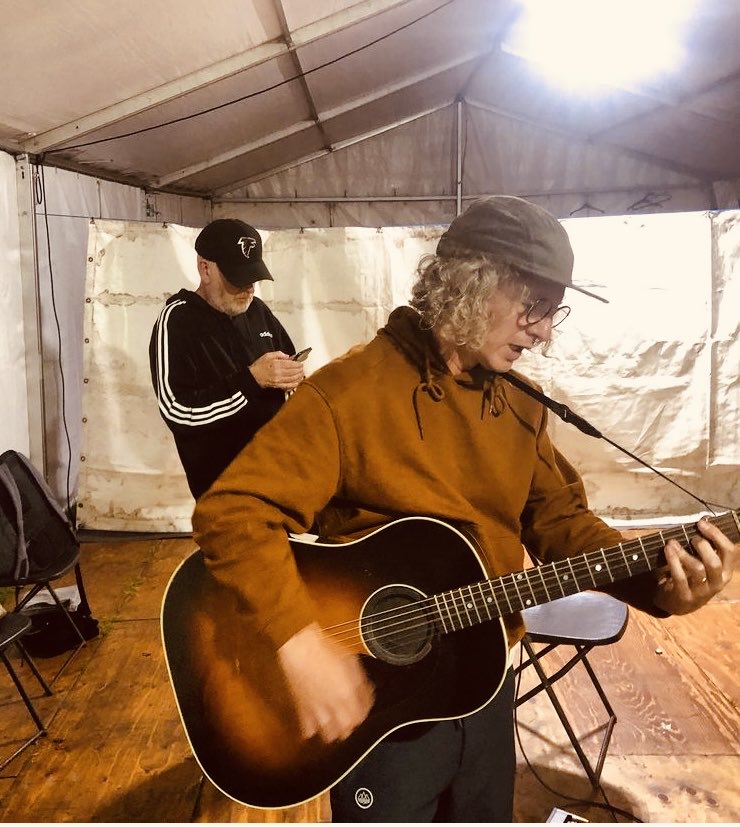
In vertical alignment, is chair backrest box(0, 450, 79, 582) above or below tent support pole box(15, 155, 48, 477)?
below

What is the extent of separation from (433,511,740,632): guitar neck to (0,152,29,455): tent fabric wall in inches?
116

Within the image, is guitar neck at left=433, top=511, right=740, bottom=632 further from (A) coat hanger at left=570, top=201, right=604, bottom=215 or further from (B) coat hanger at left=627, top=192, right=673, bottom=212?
(B) coat hanger at left=627, top=192, right=673, bottom=212

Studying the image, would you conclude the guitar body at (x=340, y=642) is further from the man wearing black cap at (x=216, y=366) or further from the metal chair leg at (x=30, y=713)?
the metal chair leg at (x=30, y=713)

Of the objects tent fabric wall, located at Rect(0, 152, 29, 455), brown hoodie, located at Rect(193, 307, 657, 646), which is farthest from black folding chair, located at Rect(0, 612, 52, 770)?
tent fabric wall, located at Rect(0, 152, 29, 455)

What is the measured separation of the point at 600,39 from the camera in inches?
129

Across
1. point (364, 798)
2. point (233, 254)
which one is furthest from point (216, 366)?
point (364, 798)

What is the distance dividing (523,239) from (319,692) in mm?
A: 888

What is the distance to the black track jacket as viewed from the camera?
2.17m

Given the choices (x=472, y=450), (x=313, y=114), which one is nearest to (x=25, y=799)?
(x=472, y=450)

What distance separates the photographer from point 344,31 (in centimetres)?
321

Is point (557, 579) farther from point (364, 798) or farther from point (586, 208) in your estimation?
point (586, 208)

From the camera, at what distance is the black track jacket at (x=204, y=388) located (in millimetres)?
2170

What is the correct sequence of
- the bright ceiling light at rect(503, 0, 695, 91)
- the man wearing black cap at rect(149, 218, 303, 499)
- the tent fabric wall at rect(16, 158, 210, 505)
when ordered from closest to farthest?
1. the man wearing black cap at rect(149, 218, 303, 499)
2. the bright ceiling light at rect(503, 0, 695, 91)
3. the tent fabric wall at rect(16, 158, 210, 505)

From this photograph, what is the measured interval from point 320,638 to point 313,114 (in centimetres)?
456
